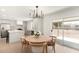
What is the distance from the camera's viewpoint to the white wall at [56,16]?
3.41m

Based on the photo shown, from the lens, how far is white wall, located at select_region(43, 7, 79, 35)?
3414mm

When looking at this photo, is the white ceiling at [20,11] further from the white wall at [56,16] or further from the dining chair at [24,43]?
the dining chair at [24,43]

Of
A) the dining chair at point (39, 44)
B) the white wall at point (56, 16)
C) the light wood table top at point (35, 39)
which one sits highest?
the white wall at point (56, 16)

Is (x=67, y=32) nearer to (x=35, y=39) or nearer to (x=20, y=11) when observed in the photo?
(x=35, y=39)

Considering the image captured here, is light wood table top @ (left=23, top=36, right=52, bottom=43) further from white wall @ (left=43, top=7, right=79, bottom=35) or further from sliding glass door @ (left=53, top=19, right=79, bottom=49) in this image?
sliding glass door @ (left=53, top=19, right=79, bottom=49)

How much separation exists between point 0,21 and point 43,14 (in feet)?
4.85

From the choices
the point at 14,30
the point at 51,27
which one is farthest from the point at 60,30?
the point at 14,30

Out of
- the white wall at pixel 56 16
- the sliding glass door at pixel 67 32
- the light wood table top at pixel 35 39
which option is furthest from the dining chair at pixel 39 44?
the sliding glass door at pixel 67 32

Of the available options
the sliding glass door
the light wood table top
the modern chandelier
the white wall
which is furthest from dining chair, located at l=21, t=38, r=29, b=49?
the sliding glass door

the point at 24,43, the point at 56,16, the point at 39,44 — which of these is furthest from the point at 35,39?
the point at 56,16

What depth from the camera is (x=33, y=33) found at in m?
3.45
